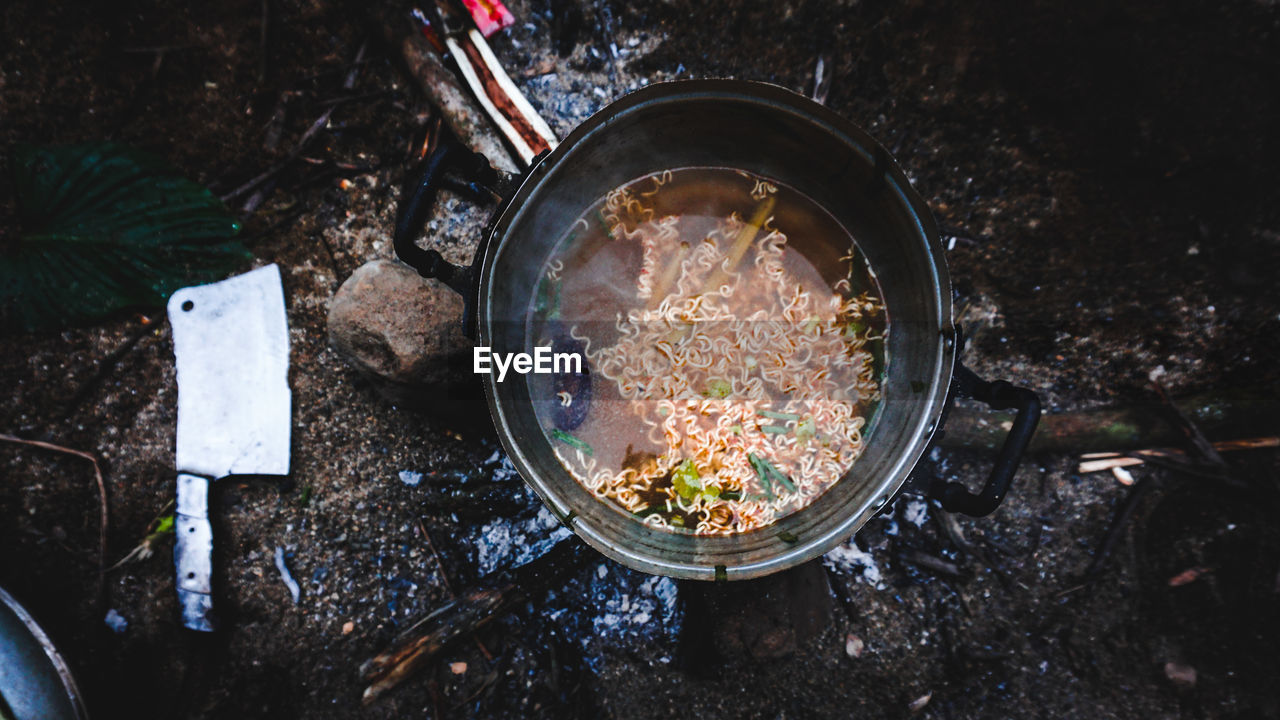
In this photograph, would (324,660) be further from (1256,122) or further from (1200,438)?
(1256,122)

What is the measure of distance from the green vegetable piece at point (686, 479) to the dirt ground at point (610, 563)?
2.06 feet

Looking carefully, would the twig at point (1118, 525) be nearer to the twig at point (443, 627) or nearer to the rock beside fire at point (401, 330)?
the twig at point (443, 627)

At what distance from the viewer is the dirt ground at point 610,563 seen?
278cm

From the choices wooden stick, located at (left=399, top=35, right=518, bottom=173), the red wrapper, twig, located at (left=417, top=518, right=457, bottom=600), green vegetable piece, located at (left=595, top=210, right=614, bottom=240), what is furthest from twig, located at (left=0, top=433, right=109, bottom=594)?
the red wrapper

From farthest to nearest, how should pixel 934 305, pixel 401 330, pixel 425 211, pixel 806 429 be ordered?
pixel 806 429
pixel 401 330
pixel 934 305
pixel 425 211

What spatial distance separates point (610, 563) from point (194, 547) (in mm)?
2067

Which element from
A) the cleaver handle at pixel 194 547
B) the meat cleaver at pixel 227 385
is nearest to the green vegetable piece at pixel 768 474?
the meat cleaver at pixel 227 385

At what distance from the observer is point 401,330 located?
8.46 ft

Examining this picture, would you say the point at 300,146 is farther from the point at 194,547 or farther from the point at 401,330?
the point at 194,547

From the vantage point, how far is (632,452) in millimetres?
2689

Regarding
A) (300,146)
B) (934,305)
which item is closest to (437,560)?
(300,146)

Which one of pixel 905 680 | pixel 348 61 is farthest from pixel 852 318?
pixel 348 61

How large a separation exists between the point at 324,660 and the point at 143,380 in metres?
1.70

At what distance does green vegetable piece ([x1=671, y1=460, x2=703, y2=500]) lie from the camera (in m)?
2.66
